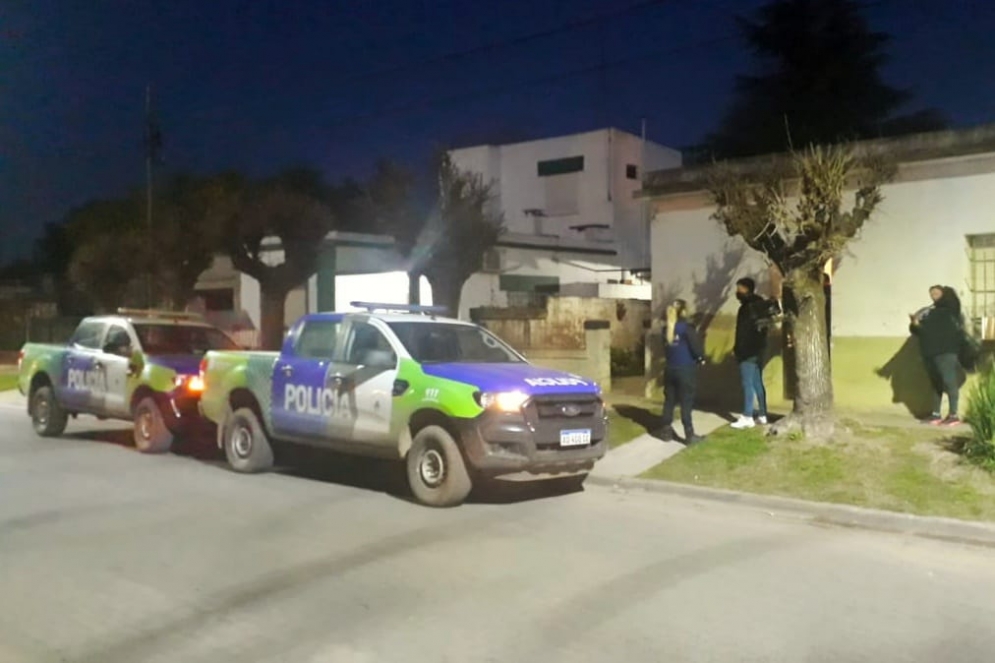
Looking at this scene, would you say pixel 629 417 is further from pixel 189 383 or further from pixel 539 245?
pixel 539 245

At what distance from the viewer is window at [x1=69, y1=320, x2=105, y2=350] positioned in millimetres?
14820

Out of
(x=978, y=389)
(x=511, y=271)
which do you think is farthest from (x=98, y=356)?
(x=511, y=271)

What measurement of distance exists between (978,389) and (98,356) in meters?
11.1

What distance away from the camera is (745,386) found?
1348 cm

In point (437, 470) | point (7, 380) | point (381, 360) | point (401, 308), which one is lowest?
point (437, 470)

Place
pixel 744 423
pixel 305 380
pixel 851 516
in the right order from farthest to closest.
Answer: pixel 744 423
pixel 305 380
pixel 851 516

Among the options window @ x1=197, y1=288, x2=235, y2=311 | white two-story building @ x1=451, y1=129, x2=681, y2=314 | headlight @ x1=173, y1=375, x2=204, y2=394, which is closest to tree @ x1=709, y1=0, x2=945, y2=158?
white two-story building @ x1=451, y1=129, x2=681, y2=314

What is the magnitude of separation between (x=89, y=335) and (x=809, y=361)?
32.3ft

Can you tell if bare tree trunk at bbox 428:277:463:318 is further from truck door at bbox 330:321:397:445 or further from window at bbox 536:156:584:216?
window at bbox 536:156:584:216

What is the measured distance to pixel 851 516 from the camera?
31.7ft

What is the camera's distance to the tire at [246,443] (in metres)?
12.0

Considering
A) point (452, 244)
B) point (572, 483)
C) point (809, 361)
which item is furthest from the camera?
point (452, 244)

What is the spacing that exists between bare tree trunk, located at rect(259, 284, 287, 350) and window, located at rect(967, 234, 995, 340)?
16.0m

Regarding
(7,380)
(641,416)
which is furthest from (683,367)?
(7,380)
